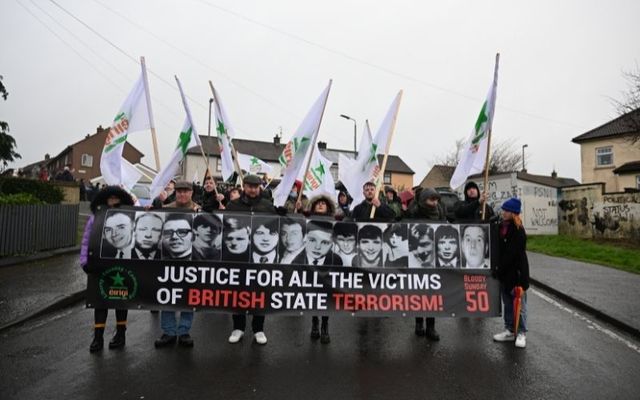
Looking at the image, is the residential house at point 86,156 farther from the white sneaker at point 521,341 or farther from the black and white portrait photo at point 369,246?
the white sneaker at point 521,341

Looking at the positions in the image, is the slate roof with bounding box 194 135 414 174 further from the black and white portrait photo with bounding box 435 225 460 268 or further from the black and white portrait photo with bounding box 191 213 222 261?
the black and white portrait photo with bounding box 435 225 460 268

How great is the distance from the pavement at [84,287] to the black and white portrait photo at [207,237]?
285cm

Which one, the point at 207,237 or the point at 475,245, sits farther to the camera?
the point at 475,245

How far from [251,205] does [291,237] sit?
2.22 feet

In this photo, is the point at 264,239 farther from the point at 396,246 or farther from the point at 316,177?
the point at 316,177

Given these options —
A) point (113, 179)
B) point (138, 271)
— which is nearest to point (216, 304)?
point (138, 271)

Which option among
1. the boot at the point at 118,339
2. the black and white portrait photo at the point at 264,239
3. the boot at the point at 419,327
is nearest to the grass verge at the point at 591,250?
the boot at the point at 419,327

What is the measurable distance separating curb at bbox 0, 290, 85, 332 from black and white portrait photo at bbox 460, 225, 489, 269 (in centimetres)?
590

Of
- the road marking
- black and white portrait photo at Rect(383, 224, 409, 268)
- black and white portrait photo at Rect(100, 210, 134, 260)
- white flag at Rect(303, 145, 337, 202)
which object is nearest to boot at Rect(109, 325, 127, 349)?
black and white portrait photo at Rect(100, 210, 134, 260)

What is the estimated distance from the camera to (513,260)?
5129mm

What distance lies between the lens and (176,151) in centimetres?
629

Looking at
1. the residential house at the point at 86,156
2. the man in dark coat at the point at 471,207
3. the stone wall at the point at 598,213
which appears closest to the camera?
the man in dark coat at the point at 471,207

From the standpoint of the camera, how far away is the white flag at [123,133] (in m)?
5.53

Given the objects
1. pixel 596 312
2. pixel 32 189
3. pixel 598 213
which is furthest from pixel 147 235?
pixel 598 213
